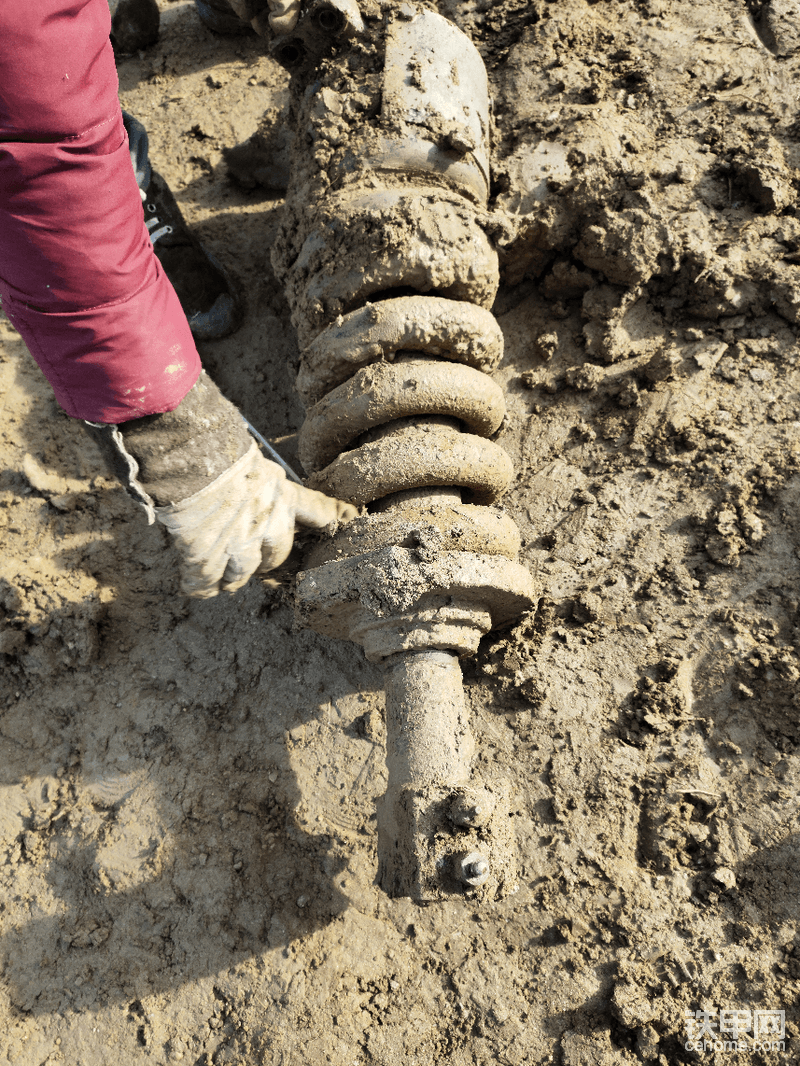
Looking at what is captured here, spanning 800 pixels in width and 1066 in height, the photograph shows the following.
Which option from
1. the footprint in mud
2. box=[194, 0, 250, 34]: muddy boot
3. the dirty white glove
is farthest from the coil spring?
box=[194, 0, 250, 34]: muddy boot

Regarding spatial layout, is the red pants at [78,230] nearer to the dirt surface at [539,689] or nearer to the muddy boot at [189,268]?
the dirt surface at [539,689]

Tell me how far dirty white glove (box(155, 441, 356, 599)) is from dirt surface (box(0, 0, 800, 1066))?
2.09 feet

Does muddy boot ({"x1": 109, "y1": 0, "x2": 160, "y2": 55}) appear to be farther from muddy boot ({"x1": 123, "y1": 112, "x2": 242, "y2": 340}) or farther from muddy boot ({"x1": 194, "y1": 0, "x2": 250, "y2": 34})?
muddy boot ({"x1": 123, "y1": 112, "x2": 242, "y2": 340})

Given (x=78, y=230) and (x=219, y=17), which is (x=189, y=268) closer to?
(x=78, y=230)

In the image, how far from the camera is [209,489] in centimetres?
211

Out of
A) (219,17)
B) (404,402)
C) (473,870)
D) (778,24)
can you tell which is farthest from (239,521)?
(219,17)

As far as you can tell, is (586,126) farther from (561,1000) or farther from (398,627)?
(561,1000)

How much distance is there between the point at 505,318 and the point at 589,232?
22.8 inches

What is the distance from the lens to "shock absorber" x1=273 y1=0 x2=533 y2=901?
6.88 ft

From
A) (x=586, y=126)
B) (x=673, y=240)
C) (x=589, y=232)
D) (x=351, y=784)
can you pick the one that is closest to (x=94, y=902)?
(x=351, y=784)

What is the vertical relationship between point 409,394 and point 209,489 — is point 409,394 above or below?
above

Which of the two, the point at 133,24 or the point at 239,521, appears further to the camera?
the point at 133,24

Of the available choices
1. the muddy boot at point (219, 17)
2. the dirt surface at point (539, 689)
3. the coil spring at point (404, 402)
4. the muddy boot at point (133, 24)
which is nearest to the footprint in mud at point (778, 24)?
the dirt surface at point (539, 689)

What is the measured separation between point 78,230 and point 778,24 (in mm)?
4245
